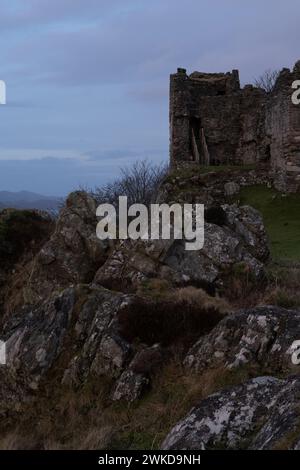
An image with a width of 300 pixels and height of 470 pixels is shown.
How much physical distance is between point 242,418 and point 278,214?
21.2 m

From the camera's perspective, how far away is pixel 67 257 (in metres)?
15.2

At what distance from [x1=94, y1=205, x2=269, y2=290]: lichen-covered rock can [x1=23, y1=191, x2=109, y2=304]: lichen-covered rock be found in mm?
1218

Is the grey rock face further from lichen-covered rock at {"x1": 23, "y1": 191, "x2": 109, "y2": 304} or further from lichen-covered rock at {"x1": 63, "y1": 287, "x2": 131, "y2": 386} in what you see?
lichen-covered rock at {"x1": 63, "y1": 287, "x2": 131, "y2": 386}

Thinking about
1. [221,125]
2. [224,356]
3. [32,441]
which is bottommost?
[32,441]

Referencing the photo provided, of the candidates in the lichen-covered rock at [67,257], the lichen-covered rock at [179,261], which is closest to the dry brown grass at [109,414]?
the lichen-covered rock at [179,261]

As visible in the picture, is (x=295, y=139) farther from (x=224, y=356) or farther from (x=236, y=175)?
(x=224, y=356)

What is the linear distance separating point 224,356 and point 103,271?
5.47 metres

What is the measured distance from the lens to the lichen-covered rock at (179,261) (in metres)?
13.2

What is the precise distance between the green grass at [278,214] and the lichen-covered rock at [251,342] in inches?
454

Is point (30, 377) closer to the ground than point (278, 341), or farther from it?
closer to the ground

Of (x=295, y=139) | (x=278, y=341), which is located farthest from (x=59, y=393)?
(x=295, y=139)

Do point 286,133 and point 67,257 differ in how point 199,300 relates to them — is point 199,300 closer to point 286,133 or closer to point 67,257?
point 67,257

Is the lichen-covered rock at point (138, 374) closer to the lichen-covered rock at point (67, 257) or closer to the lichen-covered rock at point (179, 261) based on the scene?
the lichen-covered rock at point (179, 261)
